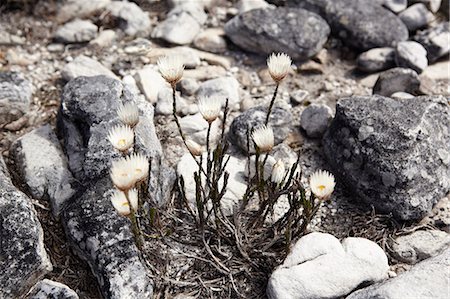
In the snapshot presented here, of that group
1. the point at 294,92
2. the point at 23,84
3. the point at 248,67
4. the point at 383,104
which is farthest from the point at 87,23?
the point at 383,104

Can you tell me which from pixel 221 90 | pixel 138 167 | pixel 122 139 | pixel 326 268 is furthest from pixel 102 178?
pixel 326 268

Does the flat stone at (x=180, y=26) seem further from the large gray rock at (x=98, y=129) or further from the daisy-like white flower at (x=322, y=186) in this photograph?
the daisy-like white flower at (x=322, y=186)

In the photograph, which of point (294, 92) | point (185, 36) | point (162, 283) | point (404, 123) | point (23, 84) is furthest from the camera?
point (185, 36)

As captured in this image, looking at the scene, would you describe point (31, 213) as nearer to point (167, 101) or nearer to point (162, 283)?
point (162, 283)

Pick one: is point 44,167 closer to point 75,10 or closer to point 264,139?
point 264,139

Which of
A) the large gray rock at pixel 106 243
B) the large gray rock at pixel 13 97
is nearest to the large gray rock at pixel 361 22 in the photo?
the large gray rock at pixel 13 97

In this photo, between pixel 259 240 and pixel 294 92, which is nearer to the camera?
pixel 259 240
